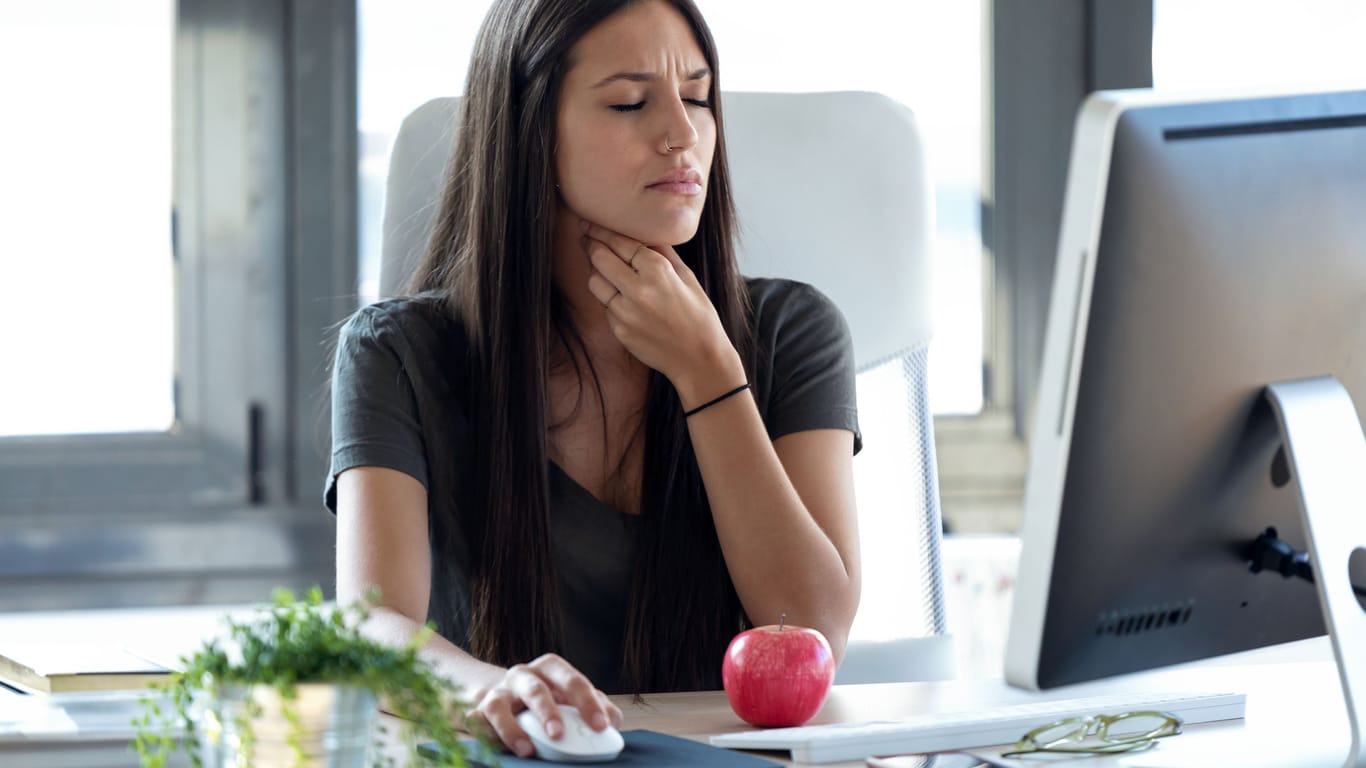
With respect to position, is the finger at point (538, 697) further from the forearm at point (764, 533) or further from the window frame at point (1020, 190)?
the window frame at point (1020, 190)

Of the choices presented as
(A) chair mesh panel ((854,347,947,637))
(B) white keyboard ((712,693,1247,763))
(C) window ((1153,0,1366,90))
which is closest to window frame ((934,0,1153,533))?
(C) window ((1153,0,1366,90))

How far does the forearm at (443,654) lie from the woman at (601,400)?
0.11 meters

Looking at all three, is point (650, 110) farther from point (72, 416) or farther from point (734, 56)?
point (72, 416)

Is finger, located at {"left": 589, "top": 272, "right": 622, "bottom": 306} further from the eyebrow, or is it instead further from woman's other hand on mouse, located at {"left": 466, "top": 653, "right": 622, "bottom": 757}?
woman's other hand on mouse, located at {"left": 466, "top": 653, "right": 622, "bottom": 757}

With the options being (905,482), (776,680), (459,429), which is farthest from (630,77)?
A: (776,680)

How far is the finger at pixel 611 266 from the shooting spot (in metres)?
1.42

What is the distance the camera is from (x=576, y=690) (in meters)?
0.83

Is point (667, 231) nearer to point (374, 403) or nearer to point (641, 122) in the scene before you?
point (641, 122)

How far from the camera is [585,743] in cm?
79

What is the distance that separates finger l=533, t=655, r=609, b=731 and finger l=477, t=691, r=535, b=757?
0.03 m

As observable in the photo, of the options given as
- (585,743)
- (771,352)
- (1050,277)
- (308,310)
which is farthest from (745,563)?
(1050,277)

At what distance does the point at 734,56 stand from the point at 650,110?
1032mm

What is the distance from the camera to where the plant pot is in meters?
0.59

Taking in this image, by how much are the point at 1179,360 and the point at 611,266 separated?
2.58ft
